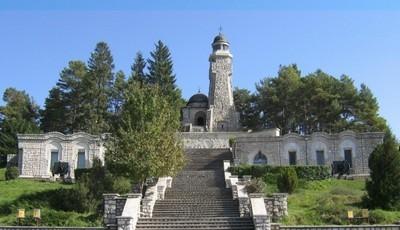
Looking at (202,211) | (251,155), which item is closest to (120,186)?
(202,211)

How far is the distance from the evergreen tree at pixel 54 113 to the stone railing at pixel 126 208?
34040 mm

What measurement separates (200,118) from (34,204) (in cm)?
3525

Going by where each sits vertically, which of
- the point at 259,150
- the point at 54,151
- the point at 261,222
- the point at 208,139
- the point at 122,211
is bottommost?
the point at 261,222

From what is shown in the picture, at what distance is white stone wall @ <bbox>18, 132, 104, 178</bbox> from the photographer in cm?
A: 3947

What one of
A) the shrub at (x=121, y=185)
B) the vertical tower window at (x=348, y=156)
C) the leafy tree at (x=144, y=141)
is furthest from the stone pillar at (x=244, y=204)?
the vertical tower window at (x=348, y=156)

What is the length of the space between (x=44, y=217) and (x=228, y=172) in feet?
41.3

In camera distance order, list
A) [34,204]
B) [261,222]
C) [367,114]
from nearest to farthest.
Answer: [261,222]
[34,204]
[367,114]

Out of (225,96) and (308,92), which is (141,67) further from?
(308,92)

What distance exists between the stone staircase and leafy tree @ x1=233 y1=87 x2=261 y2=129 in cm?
3016

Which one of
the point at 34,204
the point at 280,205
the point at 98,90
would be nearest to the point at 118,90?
the point at 98,90

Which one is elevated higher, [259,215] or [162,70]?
[162,70]

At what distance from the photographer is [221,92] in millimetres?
60469

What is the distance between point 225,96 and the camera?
60.4m

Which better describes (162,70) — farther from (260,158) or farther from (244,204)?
(244,204)
